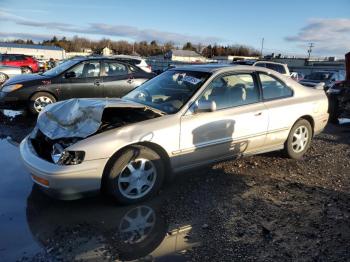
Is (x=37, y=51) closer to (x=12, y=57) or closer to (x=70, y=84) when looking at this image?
(x=12, y=57)

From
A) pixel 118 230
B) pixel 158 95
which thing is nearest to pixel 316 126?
pixel 158 95

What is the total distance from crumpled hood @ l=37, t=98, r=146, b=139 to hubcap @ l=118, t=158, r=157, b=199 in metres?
0.60

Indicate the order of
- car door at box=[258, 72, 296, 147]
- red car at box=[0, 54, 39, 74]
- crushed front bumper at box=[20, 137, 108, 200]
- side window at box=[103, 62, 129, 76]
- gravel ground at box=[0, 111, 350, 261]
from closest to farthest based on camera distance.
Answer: gravel ground at box=[0, 111, 350, 261], crushed front bumper at box=[20, 137, 108, 200], car door at box=[258, 72, 296, 147], side window at box=[103, 62, 129, 76], red car at box=[0, 54, 39, 74]

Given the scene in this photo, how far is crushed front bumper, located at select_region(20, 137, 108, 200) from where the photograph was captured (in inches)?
149

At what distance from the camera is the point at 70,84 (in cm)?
959

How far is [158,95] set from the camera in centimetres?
521

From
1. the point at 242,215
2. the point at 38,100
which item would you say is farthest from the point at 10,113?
the point at 242,215

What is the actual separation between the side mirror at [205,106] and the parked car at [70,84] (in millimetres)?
5653

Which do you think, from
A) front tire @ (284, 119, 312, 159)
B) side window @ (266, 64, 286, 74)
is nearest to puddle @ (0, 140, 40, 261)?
front tire @ (284, 119, 312, 159)

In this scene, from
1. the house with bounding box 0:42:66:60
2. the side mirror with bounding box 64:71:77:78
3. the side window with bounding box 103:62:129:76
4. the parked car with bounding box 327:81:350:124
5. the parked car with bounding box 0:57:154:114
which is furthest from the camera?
the house with bounding box 0:42:66:60

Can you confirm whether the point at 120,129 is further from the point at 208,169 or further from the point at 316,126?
the point at 316,126

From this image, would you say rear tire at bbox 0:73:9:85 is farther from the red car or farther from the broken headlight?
the broken headlight

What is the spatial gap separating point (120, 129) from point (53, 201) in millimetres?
1212

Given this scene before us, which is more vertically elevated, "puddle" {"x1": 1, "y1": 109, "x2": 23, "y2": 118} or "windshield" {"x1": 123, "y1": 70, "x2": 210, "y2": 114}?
"windshield" {"x1": 123, "y1": 70, "x2": 210, "y2": 114}
